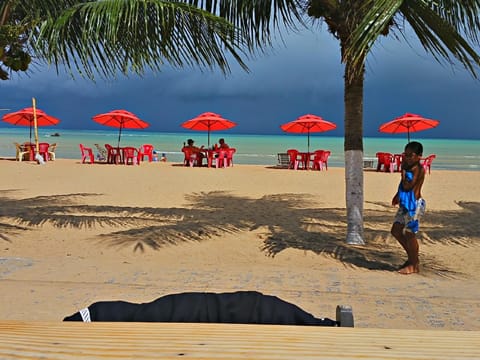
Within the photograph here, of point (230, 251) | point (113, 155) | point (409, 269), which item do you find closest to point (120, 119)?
point (113, 155)

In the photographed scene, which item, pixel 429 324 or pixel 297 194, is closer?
pixel 429 324

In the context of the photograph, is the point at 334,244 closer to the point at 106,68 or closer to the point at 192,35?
the point at 192,35

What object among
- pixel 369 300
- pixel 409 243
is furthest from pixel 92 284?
pixel 409 243

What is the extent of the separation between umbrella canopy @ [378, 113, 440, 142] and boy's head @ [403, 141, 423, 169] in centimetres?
1399

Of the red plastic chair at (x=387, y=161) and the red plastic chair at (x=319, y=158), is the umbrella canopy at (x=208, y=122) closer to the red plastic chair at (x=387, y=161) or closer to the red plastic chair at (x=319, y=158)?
the red plastic chair at (x=319, y=158)

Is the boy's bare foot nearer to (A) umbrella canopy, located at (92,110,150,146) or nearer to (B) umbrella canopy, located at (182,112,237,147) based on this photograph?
(B) umbrella canopy, located at (182,112,237,147)

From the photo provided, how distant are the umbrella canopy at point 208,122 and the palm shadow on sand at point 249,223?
9.86 m

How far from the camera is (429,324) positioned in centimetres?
319

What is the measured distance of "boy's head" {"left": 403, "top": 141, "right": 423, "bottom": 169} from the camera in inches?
171

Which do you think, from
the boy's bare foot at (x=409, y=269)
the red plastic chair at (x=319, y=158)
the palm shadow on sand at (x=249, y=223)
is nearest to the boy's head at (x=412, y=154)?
the boy's bare foot at (x=409, y=269)

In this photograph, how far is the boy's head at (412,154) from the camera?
4.35 meters

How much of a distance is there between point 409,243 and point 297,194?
6541mm

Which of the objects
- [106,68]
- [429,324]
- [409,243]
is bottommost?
[429,324]

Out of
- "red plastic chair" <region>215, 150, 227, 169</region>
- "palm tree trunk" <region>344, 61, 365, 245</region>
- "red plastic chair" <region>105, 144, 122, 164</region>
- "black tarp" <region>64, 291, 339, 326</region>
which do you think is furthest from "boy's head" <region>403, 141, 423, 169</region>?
"red plastic chair" <region>105, 144, 122, 164</region>
